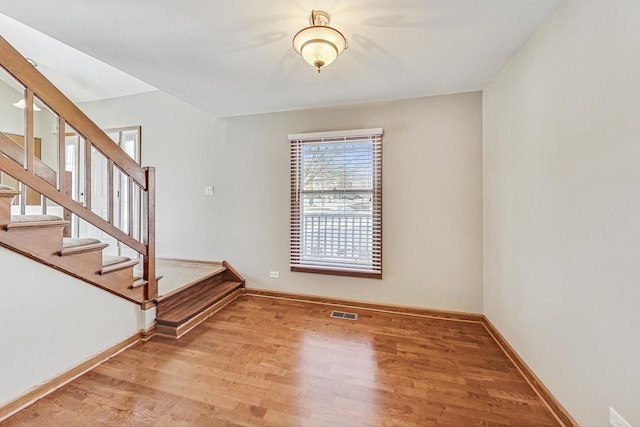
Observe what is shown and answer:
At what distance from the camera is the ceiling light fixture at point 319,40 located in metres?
1.60

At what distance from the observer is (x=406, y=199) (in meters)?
2.94

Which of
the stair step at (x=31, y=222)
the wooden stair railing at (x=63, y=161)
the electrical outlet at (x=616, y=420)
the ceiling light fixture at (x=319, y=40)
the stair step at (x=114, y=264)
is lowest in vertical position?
the electrical outlet at (x=616, y=420)

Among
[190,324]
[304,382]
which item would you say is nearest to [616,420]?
[304,382]

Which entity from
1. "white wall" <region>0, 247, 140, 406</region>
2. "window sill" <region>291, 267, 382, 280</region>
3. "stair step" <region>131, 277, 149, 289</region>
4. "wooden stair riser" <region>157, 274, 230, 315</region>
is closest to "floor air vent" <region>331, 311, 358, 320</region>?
"window sill" <region>291, 267, 382, 280</region>

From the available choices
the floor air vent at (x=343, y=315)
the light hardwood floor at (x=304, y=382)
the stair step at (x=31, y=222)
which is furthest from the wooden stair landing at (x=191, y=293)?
the floor air vent at (x=343, y=315)

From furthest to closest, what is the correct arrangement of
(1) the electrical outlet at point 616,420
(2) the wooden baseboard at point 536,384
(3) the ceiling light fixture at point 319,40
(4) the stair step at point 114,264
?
(4) the stair step at point 114,264 → (3) the ceiling light fixture at point 319,40 → (2) the wooden baseboard at point 536,384 → (1) the electrical outlet at point 616,420

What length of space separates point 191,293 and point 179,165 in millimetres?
1979

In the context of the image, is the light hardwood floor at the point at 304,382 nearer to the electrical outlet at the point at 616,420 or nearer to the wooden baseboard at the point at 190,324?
the wooden baseboard at the point at 190,324

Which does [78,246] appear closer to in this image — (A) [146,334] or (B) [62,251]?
(B) [62,251]

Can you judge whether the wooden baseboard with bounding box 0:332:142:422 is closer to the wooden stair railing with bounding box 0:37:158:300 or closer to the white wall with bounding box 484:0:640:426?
the wooden stair railing with bounding box 0:37:158:300

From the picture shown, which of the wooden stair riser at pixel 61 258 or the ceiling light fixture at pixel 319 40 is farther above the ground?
the ceiling light fixture at pixel 319 40

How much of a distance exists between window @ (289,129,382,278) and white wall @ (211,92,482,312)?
11cm

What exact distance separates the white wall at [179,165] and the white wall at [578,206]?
11.8ft

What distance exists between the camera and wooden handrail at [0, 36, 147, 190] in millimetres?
1489
